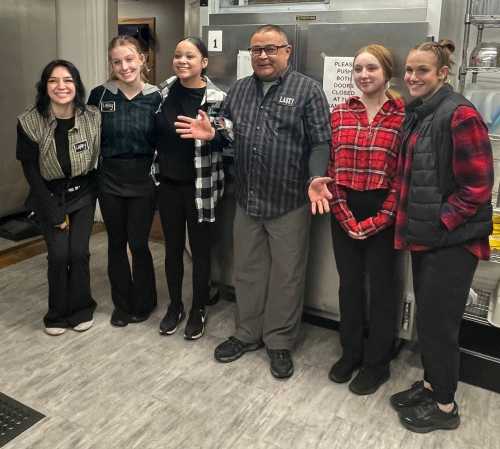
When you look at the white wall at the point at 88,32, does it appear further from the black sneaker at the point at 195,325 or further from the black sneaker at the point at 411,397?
the black sneaker at the point at 411,397

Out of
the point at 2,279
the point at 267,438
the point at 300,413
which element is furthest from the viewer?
the point at 2,279

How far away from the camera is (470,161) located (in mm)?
1776

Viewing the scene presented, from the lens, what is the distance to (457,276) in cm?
190

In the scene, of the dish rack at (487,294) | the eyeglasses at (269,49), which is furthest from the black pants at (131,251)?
the dish rack at (487,294)

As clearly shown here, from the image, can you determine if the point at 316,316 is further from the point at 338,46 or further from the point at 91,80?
the point at 91,80

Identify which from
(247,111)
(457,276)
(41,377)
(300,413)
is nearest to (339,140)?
(247,111)

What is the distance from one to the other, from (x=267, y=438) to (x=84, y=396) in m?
0.77

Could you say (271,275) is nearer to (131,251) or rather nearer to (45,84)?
(131,251)

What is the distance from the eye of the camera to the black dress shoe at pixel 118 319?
2.83 metres

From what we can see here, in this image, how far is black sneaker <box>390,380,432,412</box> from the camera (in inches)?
85.4

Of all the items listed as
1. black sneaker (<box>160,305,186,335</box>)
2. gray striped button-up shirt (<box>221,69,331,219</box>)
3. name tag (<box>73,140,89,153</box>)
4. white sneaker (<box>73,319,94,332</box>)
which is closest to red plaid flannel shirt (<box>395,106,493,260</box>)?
gray striped button-up shirt (<box>221,69,331,219</box>)

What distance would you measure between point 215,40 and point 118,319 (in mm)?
1511

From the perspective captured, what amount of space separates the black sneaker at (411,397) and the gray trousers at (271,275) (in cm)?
53

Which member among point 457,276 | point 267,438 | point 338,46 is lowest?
point 267,438
